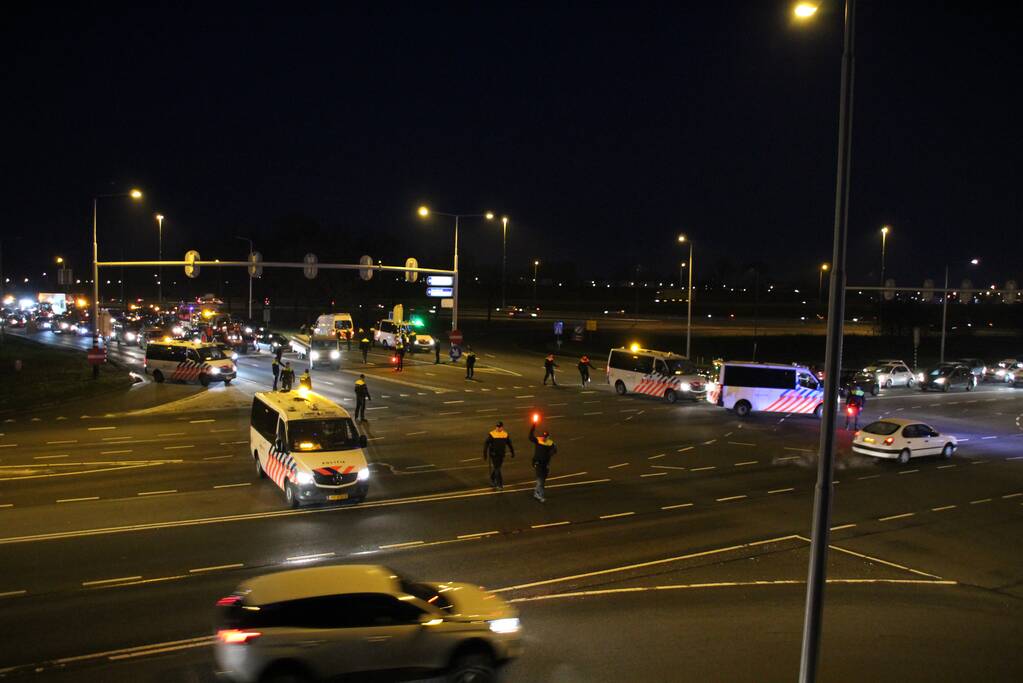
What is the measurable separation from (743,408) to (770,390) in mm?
1325

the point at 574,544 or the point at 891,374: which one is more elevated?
the point at 891,374

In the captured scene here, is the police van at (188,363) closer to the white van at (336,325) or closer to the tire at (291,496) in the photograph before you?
the white van at (336,325)

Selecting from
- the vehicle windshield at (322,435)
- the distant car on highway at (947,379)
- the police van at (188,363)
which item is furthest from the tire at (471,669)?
the distant car on highway at (947,379)

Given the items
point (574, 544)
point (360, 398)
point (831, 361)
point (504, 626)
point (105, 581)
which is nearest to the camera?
point (831, 361)

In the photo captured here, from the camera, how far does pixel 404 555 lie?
1414cm

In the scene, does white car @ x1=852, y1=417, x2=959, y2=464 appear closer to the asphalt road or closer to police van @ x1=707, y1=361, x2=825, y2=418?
the asphalt road

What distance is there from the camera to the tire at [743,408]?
34.2 metres

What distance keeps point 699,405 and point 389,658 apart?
30254 millimetres

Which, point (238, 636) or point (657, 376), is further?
point (657, 376)

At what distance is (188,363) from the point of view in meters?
40.3

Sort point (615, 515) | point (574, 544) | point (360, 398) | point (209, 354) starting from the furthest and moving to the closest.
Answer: point (209, 354), point (360, 398), point (615, 515), point (574, 544)

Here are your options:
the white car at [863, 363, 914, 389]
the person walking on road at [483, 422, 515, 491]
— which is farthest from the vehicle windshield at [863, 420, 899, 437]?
the white car at [863, 363, 914, 389]

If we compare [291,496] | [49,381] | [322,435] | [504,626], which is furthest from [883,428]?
[49,381]

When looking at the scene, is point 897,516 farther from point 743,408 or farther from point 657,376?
point 657,376
